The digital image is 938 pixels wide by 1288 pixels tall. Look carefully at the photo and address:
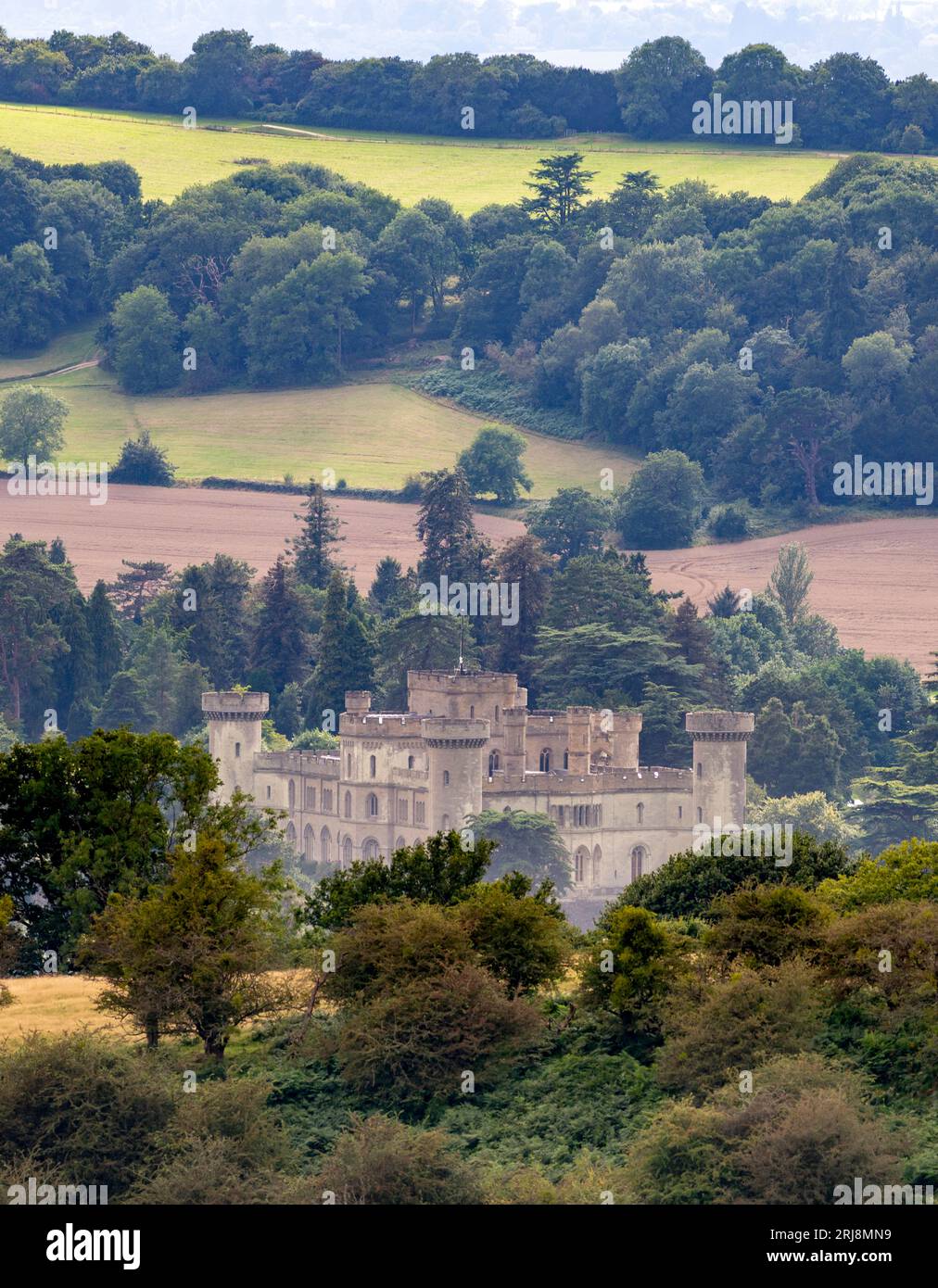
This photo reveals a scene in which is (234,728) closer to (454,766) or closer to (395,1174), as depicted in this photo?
(454,766)

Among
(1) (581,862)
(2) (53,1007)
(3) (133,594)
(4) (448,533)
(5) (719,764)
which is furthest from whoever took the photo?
(3) (133,594)

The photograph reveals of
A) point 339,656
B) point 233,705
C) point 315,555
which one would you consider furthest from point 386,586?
point 233,705

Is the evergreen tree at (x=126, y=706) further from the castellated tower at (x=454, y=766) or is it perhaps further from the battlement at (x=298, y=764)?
the castellated tower at (x=454, y=766)

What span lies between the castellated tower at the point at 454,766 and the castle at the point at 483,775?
0.12ft

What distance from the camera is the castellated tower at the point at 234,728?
158 meters

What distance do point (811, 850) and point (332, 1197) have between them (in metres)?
31.3

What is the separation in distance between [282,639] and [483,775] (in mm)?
33802

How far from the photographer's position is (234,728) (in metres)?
159

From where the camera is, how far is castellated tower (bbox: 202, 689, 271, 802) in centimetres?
15850

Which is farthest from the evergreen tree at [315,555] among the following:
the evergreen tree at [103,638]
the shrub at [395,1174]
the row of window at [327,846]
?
the shrub at [395,1174]

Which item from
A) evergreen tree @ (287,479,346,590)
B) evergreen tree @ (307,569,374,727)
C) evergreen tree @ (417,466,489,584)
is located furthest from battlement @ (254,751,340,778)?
evergreen tree @ (287,479,346,590)

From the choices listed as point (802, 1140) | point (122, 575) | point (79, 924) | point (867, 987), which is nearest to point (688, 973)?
point (867, 987)

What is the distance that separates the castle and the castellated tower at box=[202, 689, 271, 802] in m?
0.05
